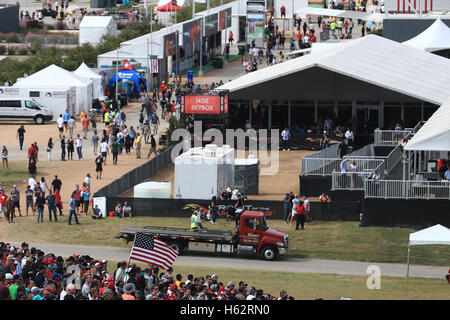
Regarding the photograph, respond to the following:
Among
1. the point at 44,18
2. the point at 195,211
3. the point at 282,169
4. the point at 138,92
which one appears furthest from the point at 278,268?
the point at 44,18

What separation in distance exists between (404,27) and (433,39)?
499 centimetres

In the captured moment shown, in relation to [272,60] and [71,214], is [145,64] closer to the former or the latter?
[272,60]

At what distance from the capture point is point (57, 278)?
20250 millimetres

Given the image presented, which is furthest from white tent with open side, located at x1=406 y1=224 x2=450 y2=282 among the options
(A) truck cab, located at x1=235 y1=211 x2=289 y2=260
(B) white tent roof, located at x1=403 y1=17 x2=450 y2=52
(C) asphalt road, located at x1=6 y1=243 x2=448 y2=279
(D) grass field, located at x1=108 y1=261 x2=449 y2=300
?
(B) white tent roof, located at x1=403 y1=17 x2=450 y2=52

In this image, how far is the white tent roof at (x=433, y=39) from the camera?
68562 millimetres

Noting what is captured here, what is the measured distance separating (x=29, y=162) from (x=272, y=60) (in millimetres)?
38769

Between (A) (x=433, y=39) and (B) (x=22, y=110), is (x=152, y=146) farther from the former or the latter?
(A) (x=433, y=39)

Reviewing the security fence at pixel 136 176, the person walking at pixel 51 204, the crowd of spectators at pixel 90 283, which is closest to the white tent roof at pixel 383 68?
the security fence at pixel 136 176

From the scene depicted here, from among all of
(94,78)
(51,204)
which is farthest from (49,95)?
(51,204)

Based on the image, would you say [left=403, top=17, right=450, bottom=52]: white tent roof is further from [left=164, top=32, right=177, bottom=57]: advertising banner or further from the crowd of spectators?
the crowd of spectators

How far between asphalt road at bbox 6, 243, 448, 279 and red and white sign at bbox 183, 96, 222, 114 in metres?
17.2

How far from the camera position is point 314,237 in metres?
34.0

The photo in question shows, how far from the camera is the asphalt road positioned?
30.6m

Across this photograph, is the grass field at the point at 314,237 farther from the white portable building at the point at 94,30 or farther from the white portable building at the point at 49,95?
the white portable building at the point at 94,30
